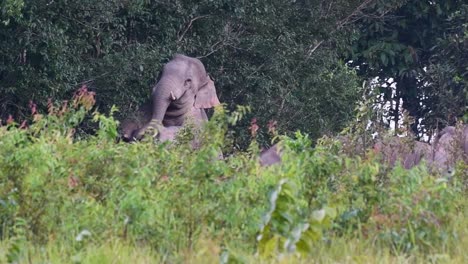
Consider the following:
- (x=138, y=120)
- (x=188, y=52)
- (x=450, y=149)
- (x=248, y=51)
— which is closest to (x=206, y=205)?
(x=450, y=149)

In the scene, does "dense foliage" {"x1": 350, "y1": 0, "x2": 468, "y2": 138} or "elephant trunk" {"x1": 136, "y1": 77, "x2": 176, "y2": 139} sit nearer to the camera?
"elephant trunk" {"x1": 136, "y1": 77, "x2": 176, "y2": 139}

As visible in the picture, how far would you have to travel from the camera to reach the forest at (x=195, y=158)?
7.29 meters

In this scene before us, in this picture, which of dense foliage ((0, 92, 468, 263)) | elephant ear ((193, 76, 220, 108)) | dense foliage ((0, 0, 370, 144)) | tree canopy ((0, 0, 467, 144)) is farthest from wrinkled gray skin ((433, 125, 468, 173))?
dense foliage ((0, 0, 370, 144))

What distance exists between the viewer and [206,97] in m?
16.4

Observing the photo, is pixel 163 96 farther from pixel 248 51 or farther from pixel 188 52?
pixel 248 51

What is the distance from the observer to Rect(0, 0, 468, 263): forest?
729 centimetres

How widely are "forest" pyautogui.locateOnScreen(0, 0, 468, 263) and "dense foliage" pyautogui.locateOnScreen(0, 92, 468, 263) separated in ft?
0.03

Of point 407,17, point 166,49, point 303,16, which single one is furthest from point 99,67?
point 407,17

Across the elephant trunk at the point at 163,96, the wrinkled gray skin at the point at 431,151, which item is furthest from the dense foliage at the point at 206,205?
the elephant trunk at the point at 163,96

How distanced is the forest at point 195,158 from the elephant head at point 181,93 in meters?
0.02

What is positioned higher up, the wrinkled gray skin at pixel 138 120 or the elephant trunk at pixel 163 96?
the elephant trunk at pixel 163 96

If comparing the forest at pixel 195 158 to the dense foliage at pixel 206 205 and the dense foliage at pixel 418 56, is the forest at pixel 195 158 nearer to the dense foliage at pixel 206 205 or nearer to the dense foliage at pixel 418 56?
the dense foliage at pixel 206 205

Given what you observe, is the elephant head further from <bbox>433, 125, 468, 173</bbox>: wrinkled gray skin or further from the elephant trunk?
<bbox>433, 125, 468, 173</bbox>: wrinkled gray skin

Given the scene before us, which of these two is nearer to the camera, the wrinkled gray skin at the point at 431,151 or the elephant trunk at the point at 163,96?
the wrinkled gray skin at the point at 431,151
